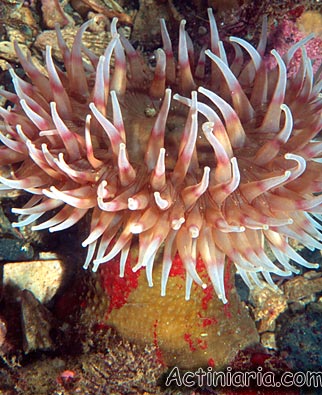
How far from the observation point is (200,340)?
4184mm

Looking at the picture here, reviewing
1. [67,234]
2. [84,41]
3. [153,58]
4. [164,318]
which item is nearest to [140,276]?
[164,318]

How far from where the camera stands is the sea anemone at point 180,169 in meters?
3.19

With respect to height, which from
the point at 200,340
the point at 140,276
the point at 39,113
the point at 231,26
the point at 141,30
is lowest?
the point at 200,340

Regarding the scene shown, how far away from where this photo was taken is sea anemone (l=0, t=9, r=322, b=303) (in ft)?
10.5

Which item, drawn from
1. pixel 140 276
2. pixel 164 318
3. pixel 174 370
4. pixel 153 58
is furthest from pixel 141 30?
pixel 174 370

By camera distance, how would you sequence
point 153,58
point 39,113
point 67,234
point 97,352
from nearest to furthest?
A: point 39,113
point 97,352
point 67,234
point 153,58

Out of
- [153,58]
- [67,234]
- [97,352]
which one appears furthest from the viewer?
[153,58]

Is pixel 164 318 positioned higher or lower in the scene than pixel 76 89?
lower

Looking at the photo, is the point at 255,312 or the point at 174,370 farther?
the point at 255,312

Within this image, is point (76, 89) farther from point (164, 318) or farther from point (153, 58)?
point (164, 318)

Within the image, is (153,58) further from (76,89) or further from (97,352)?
(97,352)

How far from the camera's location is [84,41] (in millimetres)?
5652

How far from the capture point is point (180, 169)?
10.9ft

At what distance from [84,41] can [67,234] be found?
2655 mm
